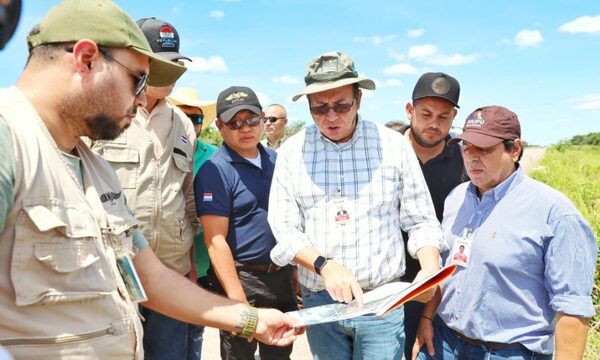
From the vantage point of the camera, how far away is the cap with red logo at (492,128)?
242 cm

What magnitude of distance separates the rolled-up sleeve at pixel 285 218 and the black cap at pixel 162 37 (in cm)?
105

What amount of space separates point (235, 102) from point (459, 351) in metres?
2.03

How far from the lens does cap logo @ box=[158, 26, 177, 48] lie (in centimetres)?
306

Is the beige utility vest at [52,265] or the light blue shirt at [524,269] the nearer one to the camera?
the beige utility vest at [52,265]

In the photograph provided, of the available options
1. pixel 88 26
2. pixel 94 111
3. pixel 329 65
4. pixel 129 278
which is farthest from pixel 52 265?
pixel 329 65

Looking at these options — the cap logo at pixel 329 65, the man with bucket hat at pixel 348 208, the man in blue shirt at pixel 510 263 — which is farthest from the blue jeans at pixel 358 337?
the cap logo at pixel 329 65

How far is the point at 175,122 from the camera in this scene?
310cm

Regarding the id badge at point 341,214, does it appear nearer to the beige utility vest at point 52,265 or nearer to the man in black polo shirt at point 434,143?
the man in black polo shirt at point 434,143

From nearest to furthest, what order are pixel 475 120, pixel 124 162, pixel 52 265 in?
pixel 52 265, pixel 475 120, pixel 124 162

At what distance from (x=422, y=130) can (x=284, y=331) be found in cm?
176

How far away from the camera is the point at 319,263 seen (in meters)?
2.34

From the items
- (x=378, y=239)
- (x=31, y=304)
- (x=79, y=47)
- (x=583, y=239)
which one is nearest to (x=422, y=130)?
(x=378, y=239)

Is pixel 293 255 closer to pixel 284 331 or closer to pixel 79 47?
pixel 284 331

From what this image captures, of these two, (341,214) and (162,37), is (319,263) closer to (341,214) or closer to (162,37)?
(341,214)
